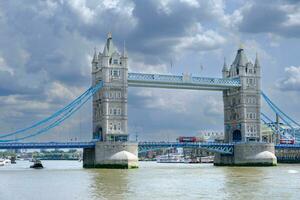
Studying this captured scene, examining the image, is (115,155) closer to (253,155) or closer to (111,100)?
(111,100)

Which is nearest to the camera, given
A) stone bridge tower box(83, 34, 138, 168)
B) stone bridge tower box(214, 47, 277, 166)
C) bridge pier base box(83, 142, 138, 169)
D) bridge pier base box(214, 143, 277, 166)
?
bridge pier base box(83, 142, 138, 169)

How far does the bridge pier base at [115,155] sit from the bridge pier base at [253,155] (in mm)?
23836

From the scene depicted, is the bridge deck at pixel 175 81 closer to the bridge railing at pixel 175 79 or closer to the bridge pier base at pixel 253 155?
the bridge railing at pixel 175 79

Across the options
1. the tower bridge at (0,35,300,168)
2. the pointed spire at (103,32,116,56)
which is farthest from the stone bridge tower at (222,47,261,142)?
the pointed spire at (103,32,116,56)

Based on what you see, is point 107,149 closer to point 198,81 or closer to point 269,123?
point 198,81

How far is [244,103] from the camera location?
126250mm

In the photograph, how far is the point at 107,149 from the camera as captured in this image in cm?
10494

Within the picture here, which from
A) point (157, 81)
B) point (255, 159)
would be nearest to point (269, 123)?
point (255, 159)

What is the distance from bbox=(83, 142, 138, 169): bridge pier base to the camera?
104 m

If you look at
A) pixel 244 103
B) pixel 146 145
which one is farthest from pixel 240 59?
pixel 146 145

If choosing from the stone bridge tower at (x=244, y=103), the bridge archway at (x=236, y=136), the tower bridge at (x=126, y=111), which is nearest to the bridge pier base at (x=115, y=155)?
the tower bridge at (x=126, y=111)

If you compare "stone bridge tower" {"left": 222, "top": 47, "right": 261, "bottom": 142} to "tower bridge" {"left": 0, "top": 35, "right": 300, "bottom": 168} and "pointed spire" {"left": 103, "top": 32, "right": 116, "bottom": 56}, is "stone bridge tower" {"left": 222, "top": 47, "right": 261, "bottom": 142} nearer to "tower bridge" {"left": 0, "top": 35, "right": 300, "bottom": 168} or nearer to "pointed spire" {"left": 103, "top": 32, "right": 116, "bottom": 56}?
"tower bridge" {"left": 0, "top": 35, "right": 300, "bottom": 168}

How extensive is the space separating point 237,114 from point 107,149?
1391 inches

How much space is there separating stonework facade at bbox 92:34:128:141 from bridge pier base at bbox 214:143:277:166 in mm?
23862
